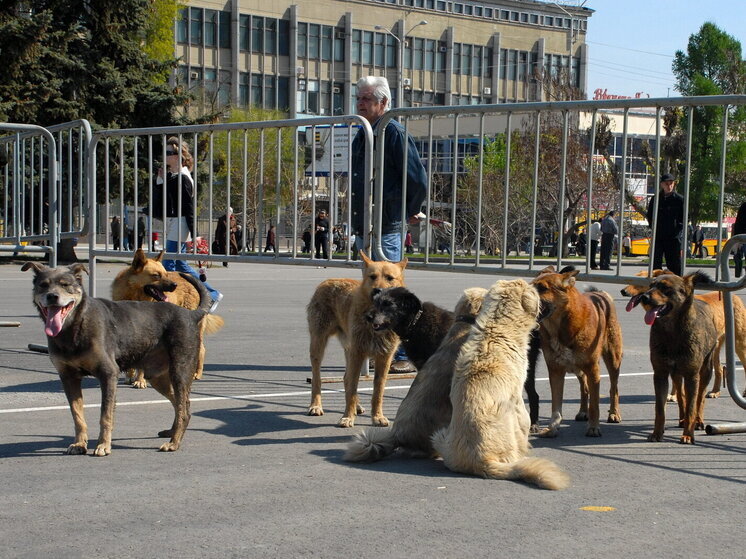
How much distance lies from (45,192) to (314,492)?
958 cm

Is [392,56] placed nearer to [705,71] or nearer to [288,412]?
[705,71]

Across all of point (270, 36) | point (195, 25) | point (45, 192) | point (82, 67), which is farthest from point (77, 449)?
point (270, 36)

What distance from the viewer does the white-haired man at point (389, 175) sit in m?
9.09

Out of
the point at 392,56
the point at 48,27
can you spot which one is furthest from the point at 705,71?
the point at 48,27

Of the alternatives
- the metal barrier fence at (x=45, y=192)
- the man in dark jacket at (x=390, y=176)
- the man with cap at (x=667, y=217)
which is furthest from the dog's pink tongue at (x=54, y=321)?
the metal barrier fence at (x=45, y=192)

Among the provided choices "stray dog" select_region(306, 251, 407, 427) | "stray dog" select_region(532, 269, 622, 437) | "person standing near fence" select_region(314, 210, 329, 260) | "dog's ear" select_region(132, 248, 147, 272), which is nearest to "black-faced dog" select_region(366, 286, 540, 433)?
"stray dog" select_region(532, 269, 622, 437)

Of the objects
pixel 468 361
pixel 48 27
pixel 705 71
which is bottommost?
pixel 468 361

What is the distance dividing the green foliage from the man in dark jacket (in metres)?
22.2

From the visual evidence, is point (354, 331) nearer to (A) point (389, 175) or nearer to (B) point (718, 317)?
(A) point (389, 175)

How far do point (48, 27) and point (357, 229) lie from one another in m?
23.7

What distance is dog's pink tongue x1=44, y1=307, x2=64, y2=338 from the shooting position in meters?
6.36

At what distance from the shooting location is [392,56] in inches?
3378

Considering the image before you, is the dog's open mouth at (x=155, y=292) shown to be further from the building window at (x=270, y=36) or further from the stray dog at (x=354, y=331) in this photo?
the building window at (x=270, y=36)

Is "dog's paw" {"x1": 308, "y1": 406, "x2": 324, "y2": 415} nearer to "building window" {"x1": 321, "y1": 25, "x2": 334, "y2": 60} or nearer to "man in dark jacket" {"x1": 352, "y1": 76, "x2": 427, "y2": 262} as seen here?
"man in dark jacket" {"x1": 352, "y1": 76, "x2": 427, "y2": 262}
